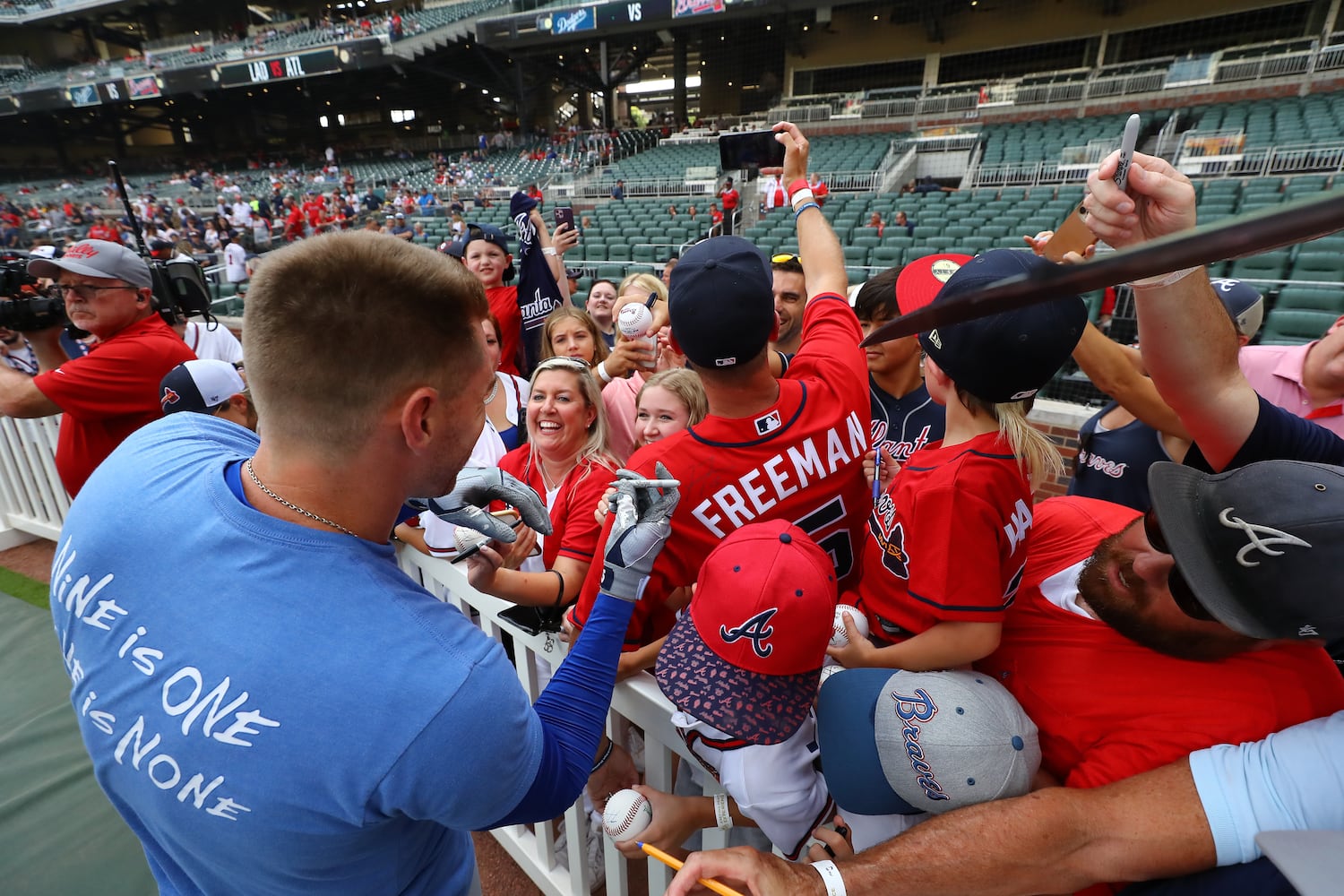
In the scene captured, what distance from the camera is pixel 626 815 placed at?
1.33 m

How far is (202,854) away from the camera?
0.97m

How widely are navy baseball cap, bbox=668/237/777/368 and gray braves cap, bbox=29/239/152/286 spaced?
253cm

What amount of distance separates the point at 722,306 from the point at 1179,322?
0.91 meters

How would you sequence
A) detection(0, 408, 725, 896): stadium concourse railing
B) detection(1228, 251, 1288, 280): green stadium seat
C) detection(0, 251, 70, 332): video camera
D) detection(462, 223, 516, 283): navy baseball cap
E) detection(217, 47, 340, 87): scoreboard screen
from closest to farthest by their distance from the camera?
detection(0, 408, 725, 896): stadium concourse railing
detection(0, 251, 70, 332): video camera
detection(462, 223, 516, 283): navy baseball cap
detection(1228, 251, 1288, 280): green stadium seat
detection(217, 47, 340, 87): scoreboard screen

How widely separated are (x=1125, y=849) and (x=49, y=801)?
3.58 meters

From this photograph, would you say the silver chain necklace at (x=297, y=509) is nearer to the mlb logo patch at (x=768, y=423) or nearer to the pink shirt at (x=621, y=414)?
the mlb logo patch at (x=768, y=423)

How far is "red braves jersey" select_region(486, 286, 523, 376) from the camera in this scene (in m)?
3.81

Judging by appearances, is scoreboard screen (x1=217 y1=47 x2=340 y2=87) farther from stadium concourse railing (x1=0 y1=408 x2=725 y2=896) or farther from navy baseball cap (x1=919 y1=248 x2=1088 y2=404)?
navy baseball cap (x1=919 y1=248 x2=1088 y2=404)

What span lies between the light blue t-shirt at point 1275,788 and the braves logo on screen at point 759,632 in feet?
2.22

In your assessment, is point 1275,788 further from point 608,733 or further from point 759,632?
point 608,733

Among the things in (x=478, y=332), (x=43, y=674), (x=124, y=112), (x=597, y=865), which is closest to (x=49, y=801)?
(x=43, y=674)

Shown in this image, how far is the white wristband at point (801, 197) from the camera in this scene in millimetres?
2062

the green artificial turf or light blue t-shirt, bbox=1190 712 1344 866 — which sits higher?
light blue t-shirt, bbox=1190 712 1344 866

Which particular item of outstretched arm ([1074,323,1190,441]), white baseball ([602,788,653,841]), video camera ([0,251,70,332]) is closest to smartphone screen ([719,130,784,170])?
outstretched arm ([1074,323,1190,441])
